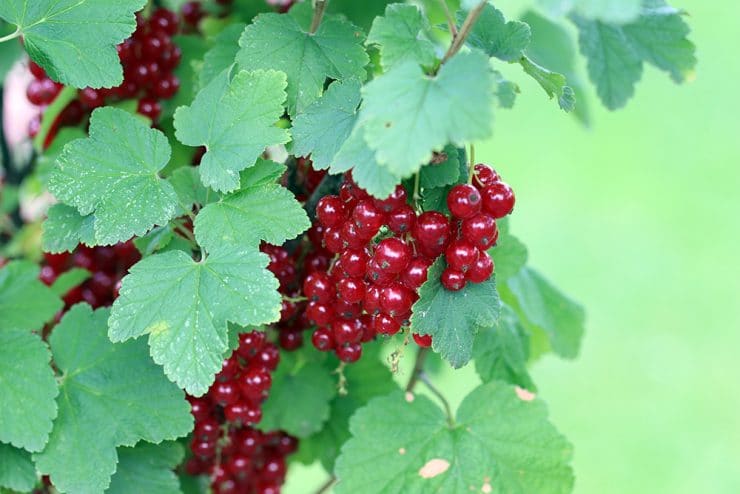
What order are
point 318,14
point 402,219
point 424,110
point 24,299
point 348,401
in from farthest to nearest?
point 348,401, point 24,299, point 318,14, point 402,219, point 424,110

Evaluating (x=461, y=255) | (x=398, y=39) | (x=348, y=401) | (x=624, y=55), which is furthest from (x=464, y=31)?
(x=348, y=401)

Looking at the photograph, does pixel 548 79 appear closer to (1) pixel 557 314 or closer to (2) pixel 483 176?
(2) pixel 483 176

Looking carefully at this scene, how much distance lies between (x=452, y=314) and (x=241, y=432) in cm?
33

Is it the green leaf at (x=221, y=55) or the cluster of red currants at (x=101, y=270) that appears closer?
the green leaf at (x=221, y=55)

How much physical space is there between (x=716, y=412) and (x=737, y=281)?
57 cm

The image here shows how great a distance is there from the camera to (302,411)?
0.90 meters

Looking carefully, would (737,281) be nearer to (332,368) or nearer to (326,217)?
(332,368)

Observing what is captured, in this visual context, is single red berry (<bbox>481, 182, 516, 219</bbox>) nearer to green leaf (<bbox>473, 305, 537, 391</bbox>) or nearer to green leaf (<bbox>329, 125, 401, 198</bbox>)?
green leaf (<bbox>329, 125, 401, 198</bbox>)

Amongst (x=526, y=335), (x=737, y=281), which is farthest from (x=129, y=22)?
(x=737, y=281)

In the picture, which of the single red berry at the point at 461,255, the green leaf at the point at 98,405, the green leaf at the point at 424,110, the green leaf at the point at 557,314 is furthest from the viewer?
the green leaf at the point at 557,314

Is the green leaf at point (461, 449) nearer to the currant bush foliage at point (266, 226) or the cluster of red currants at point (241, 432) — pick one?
the currant bush foliage at point (266, 226)

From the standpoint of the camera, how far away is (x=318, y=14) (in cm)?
74

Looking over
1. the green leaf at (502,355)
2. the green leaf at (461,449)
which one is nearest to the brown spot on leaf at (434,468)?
the green leaf at (461,449)

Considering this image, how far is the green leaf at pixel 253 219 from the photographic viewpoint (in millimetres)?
662
